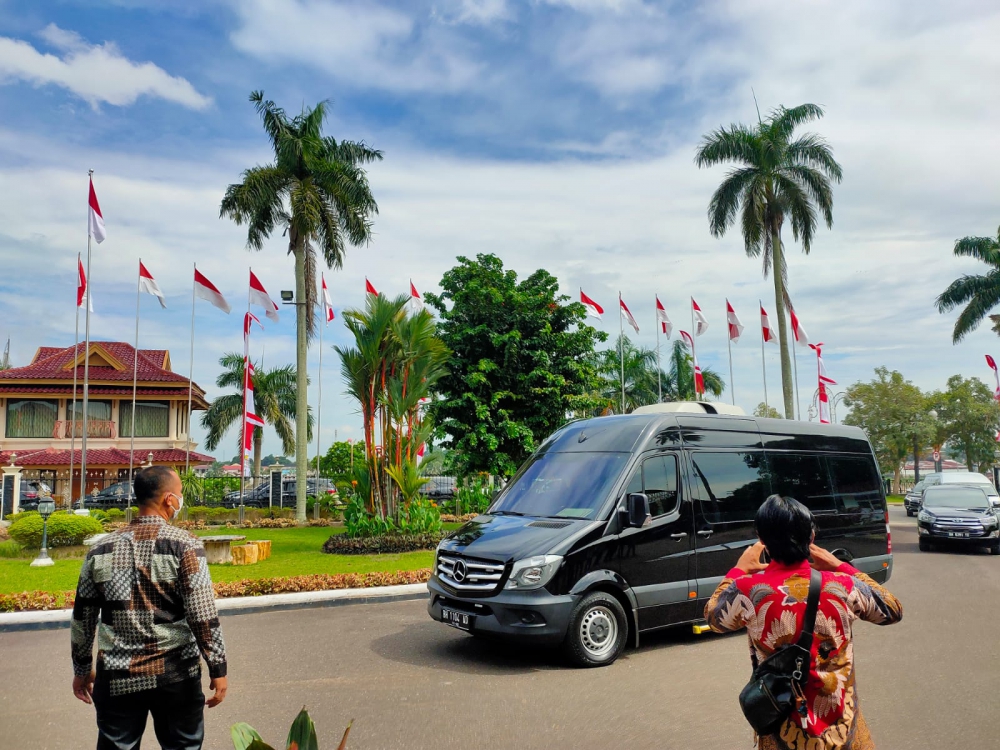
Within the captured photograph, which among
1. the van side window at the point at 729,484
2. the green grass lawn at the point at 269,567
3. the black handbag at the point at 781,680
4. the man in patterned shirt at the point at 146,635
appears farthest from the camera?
the green grass lawn at the point at 269,567

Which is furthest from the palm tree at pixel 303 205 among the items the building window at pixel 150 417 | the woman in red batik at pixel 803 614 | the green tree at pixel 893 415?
the green tree at pixel 893 415

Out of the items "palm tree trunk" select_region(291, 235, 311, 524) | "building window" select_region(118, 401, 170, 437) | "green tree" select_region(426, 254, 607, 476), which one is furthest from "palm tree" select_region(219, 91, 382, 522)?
"building window" select_region(118, 401, 170, 437)

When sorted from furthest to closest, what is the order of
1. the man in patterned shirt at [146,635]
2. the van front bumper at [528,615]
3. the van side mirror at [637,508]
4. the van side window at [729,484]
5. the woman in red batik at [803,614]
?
1. the van side window at [729,484]
2. the van side mirror at [637,508]
3. the van front bumper at [528,615]
4. the man in patterned shirt at [146,635]
5. the woman in red batik at [803,614]

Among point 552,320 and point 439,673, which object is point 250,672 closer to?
point 439,673

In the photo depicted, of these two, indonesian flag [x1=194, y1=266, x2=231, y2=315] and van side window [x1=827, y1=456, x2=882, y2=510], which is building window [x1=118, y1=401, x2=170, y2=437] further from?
van side window [x1=827, y1=456, x2=882, y2=510]

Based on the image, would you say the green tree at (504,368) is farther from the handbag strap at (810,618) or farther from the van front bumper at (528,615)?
the handbag strap at (810,618)

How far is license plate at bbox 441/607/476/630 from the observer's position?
7.30m

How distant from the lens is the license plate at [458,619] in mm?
7299

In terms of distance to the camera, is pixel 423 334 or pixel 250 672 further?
pixel 423 334

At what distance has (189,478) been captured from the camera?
2844 cm

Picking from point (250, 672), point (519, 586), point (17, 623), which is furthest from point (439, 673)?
point (17, 623)

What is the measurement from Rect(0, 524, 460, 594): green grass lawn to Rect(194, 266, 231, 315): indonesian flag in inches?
455

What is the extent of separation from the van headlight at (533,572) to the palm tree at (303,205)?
2158 centimetres

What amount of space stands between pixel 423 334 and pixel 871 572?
9.86 metres
